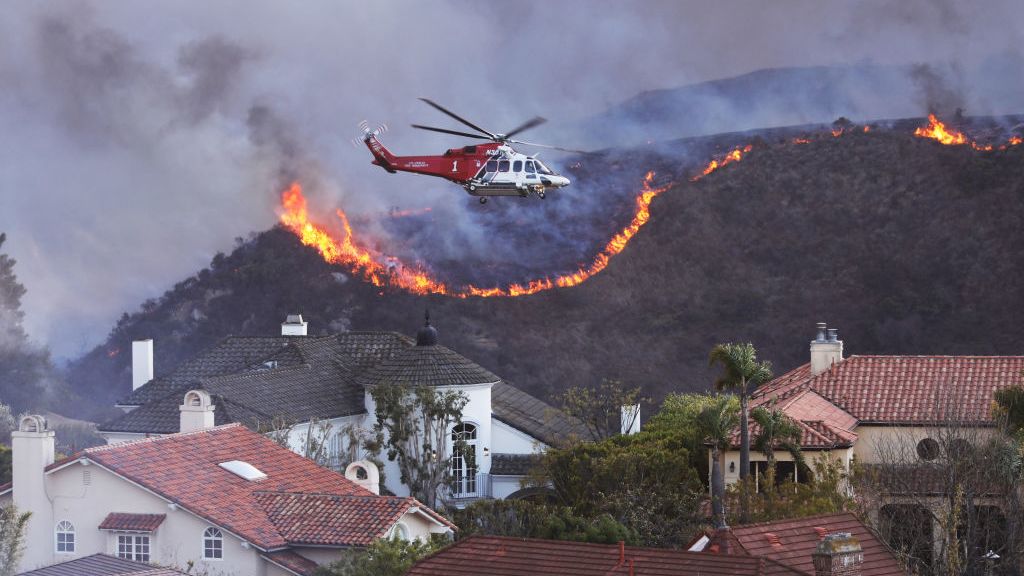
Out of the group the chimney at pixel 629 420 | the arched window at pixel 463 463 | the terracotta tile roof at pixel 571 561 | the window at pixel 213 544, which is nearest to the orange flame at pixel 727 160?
the chimney at pixel 629 420

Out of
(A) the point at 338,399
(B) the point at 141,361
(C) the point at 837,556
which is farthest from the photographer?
(B) the point at 141,361

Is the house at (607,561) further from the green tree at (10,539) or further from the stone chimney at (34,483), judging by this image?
the stone chimney at (34,483)

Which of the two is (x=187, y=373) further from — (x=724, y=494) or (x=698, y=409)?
(x=724, y=494)

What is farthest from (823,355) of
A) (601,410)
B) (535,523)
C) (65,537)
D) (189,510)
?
(65,537)

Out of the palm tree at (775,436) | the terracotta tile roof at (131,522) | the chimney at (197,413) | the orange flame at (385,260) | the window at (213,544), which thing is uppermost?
the orange flame at (385,260)

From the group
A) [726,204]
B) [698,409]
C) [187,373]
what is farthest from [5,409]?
[726,204]

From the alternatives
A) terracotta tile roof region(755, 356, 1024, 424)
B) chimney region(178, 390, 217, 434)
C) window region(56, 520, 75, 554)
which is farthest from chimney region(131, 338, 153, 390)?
window region(56, 520, 75, 554)

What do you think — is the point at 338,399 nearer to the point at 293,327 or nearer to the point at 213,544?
the point at 293,327

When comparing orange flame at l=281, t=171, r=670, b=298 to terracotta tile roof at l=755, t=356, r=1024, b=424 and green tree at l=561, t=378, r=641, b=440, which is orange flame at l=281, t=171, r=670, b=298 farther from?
terracotta tile roof at l=755, t=356, r=1024, b=424
